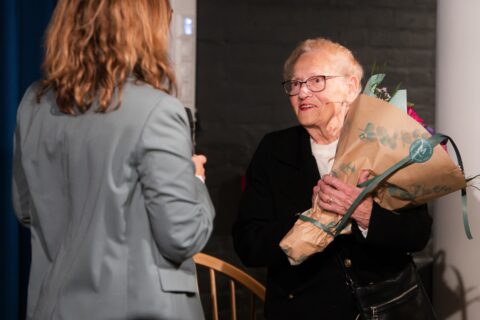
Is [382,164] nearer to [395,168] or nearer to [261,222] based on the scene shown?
[395,168]

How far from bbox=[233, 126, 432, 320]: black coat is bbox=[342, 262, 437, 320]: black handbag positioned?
0.04 metres

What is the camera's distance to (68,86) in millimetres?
1339

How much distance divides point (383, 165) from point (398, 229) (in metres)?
0.23

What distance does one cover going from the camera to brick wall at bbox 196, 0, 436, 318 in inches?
119

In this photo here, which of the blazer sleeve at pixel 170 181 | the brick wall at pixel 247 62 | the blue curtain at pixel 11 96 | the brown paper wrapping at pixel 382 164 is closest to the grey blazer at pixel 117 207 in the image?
the blazer sleeve at pixel 170 181

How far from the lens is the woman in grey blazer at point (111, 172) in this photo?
1.31 metres

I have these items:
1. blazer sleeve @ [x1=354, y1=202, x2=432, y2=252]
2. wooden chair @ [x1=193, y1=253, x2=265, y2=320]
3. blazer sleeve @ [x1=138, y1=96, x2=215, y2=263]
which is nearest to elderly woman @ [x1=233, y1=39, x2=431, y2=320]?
blazer sleeve @ [x1=354, y1=202, x2=432, y2=252]

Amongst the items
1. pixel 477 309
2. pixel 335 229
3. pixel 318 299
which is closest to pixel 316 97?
pixel 335 229

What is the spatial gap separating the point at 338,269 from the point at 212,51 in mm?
1397

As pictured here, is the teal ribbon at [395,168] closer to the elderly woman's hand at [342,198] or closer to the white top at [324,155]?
the elderly woman's hand at [342,198]

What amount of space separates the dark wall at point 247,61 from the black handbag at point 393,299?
4.14ft

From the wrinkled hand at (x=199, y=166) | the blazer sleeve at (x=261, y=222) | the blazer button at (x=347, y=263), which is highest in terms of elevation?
the wrinkled hand at (x=199, y=166)

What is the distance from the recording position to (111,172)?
131cm

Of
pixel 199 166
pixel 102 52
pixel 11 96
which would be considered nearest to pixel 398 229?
pixel 199 166
